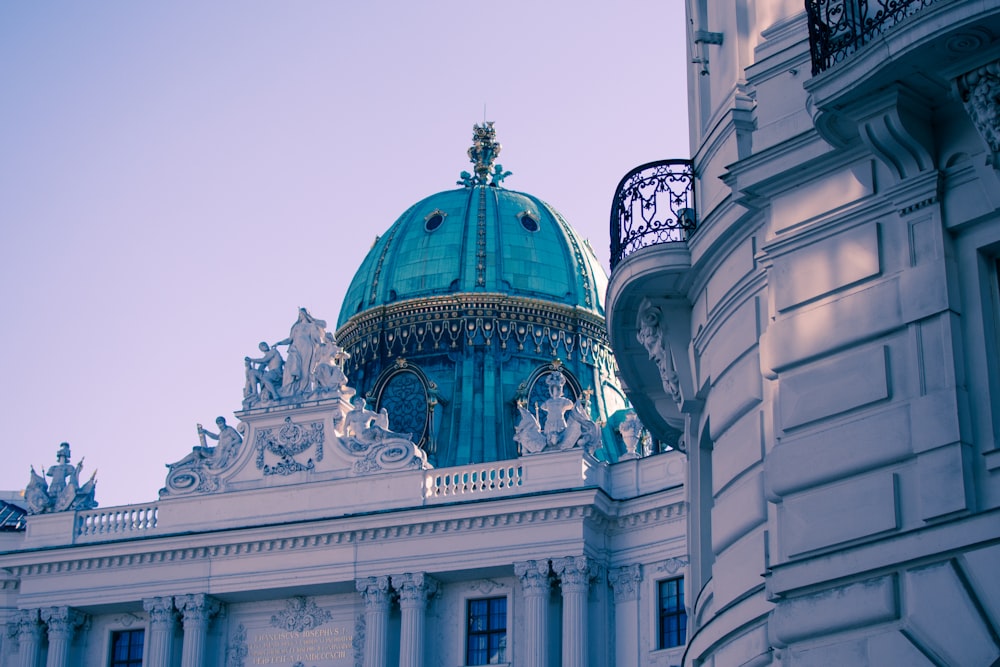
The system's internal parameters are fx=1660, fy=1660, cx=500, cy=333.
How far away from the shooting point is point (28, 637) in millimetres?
42125

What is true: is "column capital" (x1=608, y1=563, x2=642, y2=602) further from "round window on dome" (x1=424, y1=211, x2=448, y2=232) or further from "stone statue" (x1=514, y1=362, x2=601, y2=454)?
"round window on dome" (x1=424, y1=211, x2=448, y2=232)

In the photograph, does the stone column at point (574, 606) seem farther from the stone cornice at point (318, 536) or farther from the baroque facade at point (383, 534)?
the stone cornice at point (318, 536)

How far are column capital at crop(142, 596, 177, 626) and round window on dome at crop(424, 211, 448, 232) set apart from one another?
15.7 m

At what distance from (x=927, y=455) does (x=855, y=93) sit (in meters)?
2.73

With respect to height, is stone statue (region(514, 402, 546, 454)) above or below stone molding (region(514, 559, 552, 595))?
above

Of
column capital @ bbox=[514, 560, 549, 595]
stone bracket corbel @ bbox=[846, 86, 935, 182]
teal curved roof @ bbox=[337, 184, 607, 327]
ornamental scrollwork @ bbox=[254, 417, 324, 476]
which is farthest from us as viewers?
teal curved roof @ bbox=[337, 184, 607, 327]

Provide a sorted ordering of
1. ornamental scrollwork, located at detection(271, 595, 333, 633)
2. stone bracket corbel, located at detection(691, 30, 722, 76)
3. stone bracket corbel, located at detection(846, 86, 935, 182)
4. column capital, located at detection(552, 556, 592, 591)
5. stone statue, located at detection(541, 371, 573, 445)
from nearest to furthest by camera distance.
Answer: stone bracket corbel, located at detection(846, 86, 935, 182) < stone bracket corbel, located at detection(691, 30, 722, 76) < column capital, located at detection(552, 556, 592, 591) < stone statue, located at detection(541, 371, 573, 445) < ornamental scrollwork, located at detection(271, 595, 333, 633)

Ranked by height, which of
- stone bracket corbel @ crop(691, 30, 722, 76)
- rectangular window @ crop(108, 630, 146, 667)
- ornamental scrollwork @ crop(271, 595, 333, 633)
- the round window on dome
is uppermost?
the round window on dome

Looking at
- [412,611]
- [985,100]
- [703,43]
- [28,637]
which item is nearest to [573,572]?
[412,611]

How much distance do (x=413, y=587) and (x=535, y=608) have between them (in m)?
3.13

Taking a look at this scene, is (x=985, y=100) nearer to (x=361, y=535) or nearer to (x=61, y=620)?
(x=361, y=535)

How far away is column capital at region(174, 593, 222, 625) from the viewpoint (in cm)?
4066

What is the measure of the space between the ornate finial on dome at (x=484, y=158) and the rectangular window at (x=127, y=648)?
19249 millimetres

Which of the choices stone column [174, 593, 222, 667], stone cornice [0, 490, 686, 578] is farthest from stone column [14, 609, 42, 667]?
stone column [174, 593, 222, 667]
